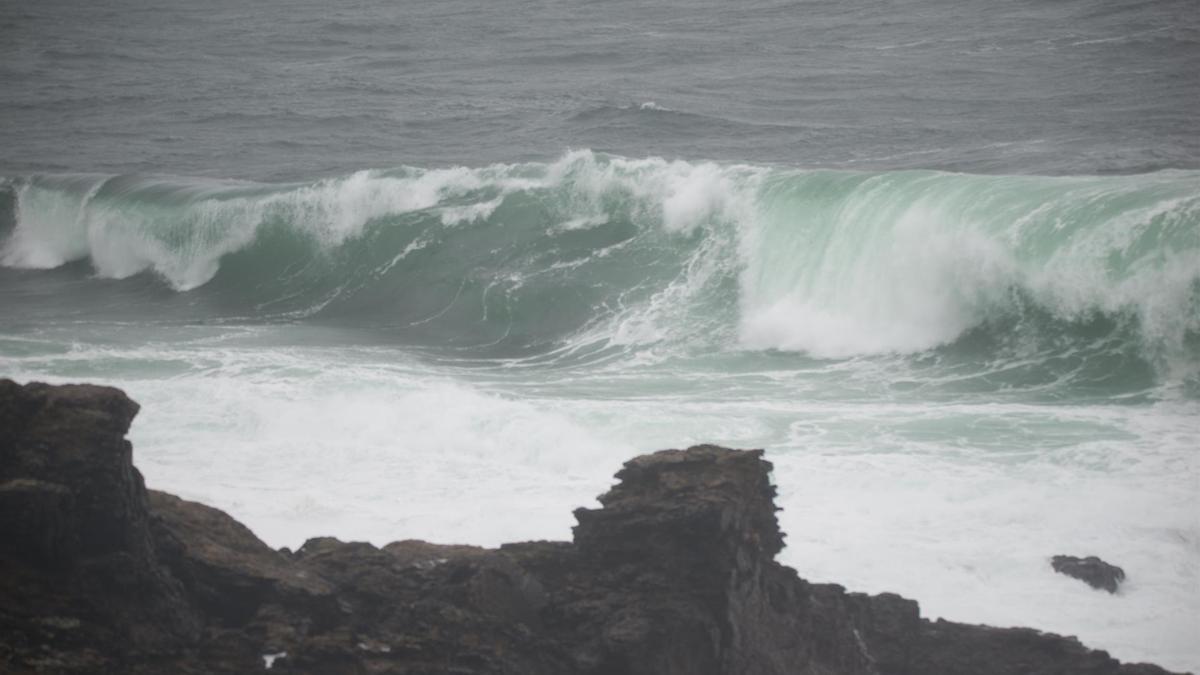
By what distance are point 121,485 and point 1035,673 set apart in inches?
228

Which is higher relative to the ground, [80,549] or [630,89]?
[630,89]

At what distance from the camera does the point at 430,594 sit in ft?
29.5

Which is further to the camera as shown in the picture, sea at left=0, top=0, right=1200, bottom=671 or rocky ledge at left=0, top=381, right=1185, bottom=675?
sea at left=0, top=0, right=1200, bottom=671

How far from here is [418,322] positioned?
24.3 m

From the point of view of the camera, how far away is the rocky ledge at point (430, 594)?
8281 mm

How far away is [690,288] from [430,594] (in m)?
15.4

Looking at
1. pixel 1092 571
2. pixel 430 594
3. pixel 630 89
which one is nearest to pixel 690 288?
pixel 1092 571

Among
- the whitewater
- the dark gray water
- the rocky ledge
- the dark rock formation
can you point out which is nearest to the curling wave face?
the whitewater

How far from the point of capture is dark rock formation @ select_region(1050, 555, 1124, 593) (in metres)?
12.0

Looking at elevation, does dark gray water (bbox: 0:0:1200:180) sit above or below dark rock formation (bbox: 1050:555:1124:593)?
above

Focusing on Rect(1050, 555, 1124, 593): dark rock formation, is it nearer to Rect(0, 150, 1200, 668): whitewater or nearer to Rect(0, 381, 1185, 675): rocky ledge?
Rect(0, 150, 1200, 668): whitewater

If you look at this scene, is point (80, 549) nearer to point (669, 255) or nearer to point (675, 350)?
point (675, 350)

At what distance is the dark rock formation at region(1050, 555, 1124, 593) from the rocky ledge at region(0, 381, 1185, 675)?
8.65ft

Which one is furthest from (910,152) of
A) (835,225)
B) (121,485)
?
(121,485)
